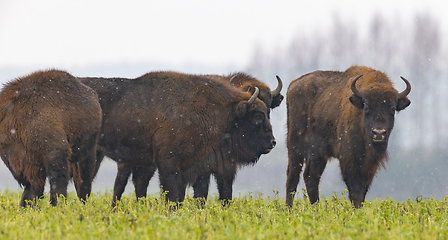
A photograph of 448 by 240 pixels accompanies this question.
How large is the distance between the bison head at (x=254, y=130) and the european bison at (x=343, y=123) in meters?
1.30

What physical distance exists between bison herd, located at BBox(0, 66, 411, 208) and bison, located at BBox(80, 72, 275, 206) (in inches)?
0.7

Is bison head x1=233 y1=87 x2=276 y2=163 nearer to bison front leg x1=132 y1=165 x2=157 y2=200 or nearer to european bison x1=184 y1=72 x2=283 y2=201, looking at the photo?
european bison x1=184 y1=72 x2=283 y2=201

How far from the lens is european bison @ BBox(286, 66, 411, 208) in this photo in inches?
331

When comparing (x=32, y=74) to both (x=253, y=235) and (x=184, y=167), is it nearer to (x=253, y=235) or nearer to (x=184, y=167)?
(x=184, y=167)

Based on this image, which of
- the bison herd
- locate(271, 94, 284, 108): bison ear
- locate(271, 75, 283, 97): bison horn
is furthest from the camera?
locate(271, 94, 284, 108): bison ear

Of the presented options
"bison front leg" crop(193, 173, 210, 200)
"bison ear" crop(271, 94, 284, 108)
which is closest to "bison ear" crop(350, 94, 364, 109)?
"bison ear" crop(271, 94, 284, 108)

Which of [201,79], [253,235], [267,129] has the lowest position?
[253,235]

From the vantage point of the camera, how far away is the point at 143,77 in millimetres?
9086

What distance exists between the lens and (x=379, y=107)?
8.30 metres

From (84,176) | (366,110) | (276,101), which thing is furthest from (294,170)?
(84,176)

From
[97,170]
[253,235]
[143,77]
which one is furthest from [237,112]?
[253,235]

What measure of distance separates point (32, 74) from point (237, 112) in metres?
3.33

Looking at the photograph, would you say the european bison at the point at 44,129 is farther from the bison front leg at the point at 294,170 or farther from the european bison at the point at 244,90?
the bison front leg at the point at 294,170

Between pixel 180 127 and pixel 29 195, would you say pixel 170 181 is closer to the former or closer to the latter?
pixel 180 127
